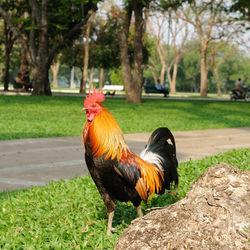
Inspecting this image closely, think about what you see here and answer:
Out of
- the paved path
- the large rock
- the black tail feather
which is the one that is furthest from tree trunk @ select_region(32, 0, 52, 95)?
the large rock

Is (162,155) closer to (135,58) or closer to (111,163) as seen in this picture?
(111,163)

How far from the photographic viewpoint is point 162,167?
4133 mm

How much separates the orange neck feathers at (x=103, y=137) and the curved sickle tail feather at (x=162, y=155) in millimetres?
597

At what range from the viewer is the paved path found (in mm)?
6547

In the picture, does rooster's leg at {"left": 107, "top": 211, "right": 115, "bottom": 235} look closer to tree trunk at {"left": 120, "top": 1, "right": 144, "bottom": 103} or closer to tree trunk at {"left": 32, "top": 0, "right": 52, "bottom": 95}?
tree trunk at {"left": 120, "top": 1, "right": 144, "bottom": 103}

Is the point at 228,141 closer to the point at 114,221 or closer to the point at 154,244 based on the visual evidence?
the point at 114,221

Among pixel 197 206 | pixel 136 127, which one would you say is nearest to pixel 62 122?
pixel 136 127

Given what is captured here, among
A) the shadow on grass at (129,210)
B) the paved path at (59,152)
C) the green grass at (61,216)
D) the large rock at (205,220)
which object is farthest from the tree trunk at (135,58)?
the large rock at (205,220)

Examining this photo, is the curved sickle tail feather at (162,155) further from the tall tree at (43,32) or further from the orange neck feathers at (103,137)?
the tall tree at (43,32)

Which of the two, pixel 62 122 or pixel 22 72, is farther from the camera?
pixel 22 72

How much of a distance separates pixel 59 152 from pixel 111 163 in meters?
5.06

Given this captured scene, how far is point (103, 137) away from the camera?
11.7 ft

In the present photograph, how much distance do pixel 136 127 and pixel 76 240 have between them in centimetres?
880

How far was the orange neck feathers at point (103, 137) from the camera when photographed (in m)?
3.56
